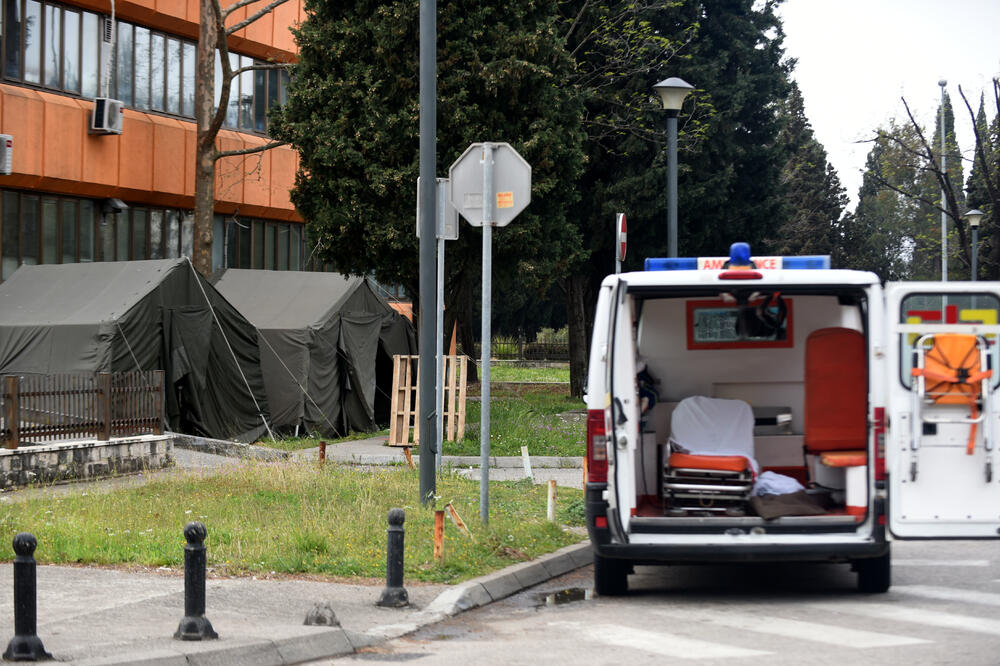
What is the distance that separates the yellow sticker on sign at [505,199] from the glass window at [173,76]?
20781 millimetres

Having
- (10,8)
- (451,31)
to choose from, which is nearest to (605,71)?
(451,31)

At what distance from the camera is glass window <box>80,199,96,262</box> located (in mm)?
28078

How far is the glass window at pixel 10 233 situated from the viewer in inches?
1029

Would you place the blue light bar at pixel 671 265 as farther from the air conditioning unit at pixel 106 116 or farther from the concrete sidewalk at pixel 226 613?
the air conditioning unit at pixel 106 116

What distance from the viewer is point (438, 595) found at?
28.2ft

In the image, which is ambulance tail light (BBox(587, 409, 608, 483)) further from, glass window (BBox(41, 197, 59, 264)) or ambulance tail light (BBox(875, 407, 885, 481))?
glass window (BBox(41, 197, 59, 264))

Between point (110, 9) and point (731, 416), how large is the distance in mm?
22002

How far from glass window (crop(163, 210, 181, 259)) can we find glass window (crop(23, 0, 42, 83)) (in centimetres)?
522

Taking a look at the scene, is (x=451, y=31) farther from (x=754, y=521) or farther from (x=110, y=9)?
(x=754, y=521)

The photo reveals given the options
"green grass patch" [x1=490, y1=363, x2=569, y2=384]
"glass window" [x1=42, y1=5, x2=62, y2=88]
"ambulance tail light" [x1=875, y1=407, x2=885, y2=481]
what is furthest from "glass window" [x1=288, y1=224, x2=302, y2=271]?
"ambulance tail light" [x1=875, y1=407, x2=885, y2=481]

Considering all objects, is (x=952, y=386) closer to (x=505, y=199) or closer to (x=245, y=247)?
(x=505, y=199)

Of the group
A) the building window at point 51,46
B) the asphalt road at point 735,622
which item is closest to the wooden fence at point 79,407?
the asphalt road at point 735,622

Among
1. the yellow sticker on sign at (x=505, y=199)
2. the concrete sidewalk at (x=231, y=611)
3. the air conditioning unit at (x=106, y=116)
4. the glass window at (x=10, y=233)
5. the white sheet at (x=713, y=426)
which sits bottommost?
the concrete sidewalk at (x=231, y=611)

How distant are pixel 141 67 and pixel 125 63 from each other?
0.51 m
